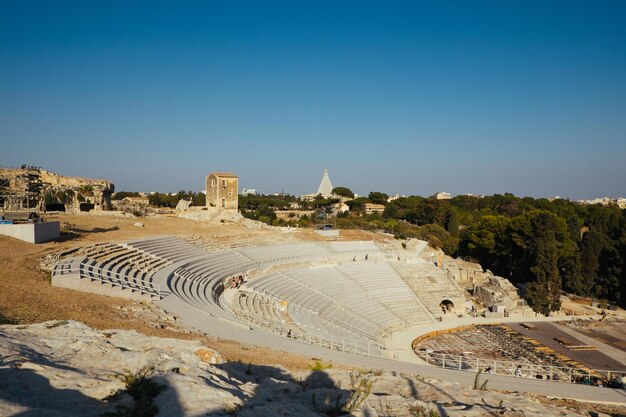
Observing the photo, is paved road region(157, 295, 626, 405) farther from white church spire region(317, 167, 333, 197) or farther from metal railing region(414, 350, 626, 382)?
white church spire region(317, 167, 333, 197)

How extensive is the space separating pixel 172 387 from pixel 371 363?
8636mm

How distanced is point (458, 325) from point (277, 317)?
1451cm

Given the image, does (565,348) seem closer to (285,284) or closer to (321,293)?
(321,293)

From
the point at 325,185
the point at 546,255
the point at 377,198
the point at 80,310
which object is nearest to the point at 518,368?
the point at 80,310

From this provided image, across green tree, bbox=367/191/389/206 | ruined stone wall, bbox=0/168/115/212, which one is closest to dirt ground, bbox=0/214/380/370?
ruined stone wall, bbox=0/168/115/212

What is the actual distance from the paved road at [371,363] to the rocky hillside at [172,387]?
3640 millimetres

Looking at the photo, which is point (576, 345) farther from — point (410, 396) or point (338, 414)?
point (338, 414)

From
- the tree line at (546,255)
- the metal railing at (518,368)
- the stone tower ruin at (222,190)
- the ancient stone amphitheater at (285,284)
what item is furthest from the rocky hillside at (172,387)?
the stone tower ruin at (222,190)

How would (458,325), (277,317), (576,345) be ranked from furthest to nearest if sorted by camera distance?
(458,325) → (576,345) → (277,317)

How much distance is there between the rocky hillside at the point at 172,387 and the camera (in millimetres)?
4500

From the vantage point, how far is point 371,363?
1246 centimetres

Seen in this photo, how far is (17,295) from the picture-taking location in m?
12.5

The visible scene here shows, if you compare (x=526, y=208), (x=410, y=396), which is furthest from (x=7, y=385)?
(x=526, y=208)

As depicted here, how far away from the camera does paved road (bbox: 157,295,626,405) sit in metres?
10.9
